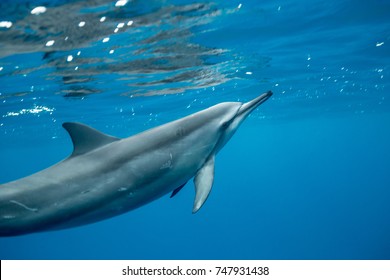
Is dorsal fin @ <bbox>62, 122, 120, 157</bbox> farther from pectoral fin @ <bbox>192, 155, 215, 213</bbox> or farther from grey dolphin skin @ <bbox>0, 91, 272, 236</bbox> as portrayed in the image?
pectoral fin @ <bbox>192, 155, 215, 213</bbox>

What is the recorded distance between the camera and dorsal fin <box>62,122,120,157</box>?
4.96 meters

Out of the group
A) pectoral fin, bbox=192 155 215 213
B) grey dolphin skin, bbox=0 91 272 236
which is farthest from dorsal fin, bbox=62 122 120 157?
pectoral fin, bbox=192 155 215 213

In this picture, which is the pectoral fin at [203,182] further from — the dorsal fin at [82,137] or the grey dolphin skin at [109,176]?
the dorsal fin at [82,137]

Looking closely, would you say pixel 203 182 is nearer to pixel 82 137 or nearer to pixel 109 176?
pixel 109 176

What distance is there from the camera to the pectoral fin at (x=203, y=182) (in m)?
4.80

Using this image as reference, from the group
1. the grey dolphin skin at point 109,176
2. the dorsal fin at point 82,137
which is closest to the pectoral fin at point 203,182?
the grey dolphin skin at point 109,176

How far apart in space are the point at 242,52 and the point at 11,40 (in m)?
9.02

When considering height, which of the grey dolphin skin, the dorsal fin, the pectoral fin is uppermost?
the dorsal fin

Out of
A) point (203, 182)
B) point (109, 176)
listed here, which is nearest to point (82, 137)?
point (109, 176)

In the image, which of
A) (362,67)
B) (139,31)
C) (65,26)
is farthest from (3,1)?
(362,67)

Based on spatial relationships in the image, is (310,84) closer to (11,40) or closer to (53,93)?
(53,93)

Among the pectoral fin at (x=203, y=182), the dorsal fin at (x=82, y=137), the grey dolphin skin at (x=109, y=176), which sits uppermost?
the dorsal fin at (x=82, y=137)

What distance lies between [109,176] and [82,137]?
77cm

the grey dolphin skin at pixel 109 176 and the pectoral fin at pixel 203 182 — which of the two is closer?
the grey dolphin skin at pixel 109 176
